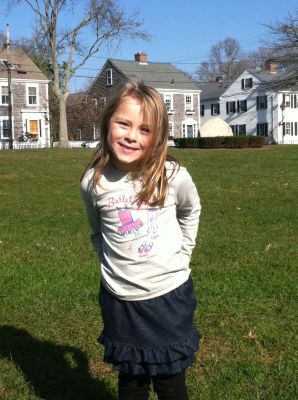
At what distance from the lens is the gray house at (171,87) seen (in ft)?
190

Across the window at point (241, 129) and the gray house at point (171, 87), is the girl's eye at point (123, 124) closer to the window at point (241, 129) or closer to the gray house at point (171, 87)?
the gray house at point (171, 87)

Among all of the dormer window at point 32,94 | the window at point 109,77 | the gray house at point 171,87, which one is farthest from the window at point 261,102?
the dormer window at point 32,94

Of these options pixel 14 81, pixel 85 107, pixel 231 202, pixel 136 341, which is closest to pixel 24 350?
pixel 136 341

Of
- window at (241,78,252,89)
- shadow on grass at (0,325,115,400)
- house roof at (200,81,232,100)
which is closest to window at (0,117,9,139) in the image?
window at (241,78,252,89)

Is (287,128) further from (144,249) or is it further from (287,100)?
(144,249)

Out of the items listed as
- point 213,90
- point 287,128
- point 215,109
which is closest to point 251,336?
point 287,128

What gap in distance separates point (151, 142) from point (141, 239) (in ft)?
1.41

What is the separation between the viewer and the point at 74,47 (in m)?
37.2

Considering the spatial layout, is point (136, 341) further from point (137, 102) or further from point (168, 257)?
point (137, 102)

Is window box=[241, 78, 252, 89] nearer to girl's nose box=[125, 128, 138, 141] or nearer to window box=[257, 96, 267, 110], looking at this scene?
window box=[257, 96, 267, 110]

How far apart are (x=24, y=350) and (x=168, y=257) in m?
1.84

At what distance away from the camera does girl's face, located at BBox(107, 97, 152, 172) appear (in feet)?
8.14

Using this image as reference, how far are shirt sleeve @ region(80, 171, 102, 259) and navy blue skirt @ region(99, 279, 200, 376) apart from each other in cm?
28

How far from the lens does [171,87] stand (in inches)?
2283
